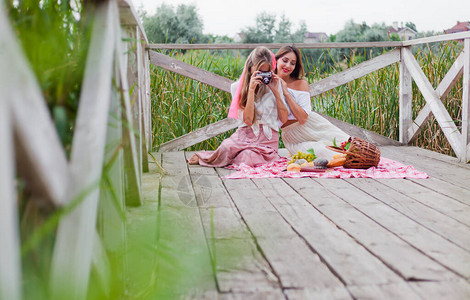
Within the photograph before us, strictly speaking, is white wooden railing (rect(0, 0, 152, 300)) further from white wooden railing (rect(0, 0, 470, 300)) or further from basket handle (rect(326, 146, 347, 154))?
basket handle (rect(326, 146, 347, 154))

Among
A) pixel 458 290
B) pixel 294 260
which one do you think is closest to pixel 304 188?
pixel 294 260

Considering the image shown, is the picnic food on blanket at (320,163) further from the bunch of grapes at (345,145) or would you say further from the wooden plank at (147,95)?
the wooden plank at (147,95)

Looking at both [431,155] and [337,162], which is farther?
[431,155]

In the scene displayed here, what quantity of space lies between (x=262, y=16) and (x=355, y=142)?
30.9 meters

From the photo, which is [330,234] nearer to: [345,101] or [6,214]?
[6,214]

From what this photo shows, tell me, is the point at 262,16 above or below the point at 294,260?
above

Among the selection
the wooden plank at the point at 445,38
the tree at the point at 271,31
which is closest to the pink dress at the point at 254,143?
the wooden plank at the point at 445,38

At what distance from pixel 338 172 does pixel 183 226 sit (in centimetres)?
164

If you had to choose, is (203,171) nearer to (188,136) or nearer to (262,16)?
(188,136)

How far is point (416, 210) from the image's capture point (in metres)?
2.35

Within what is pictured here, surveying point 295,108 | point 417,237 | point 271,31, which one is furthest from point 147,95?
point 271,31

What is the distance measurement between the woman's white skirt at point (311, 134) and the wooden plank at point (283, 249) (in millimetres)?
1543

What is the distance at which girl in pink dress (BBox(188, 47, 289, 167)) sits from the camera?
3811 mm

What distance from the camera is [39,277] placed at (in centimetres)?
93
